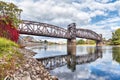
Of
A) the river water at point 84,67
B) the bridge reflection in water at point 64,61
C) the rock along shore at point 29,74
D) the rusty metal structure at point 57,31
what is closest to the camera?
the rock along shore at point 29,74

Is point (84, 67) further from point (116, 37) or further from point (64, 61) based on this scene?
point (116, 37)

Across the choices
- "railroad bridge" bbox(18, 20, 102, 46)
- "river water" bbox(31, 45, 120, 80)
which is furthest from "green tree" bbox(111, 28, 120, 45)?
"river water" bbox(31, 45, 120, 80)

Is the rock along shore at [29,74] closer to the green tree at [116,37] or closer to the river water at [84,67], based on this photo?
the river water at [84,67]

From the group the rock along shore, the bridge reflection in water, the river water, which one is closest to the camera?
the rock along shore

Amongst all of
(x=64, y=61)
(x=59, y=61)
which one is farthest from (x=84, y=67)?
(x=59, y=61)

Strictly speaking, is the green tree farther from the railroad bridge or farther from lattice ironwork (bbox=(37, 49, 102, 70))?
lattice ironwork (bbox=(37, 49, 102, 70))

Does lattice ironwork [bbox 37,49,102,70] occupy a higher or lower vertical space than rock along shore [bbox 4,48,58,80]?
lower

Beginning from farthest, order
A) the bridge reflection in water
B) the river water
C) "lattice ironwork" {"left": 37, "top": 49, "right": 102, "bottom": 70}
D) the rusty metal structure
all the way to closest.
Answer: the rusty metal structure → "lattice ironwork" {"left": 37, "top": 49, "right": 102, "bottom": 70} → the bridge reflection in water → the river water

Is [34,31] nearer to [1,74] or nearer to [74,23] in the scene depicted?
[74,23]

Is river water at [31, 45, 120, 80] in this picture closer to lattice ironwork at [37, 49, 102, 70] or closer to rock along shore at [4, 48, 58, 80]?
lattice ironwork at [37, 49, 102, 70]

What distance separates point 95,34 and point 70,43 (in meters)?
42.9

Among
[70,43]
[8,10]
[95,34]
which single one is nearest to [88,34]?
[95,34]

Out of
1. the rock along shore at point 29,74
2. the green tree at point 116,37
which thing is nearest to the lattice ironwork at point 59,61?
the rock along shore at point 29,74

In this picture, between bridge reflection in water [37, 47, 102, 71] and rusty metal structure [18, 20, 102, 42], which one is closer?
bridge reflection in water [37, 47, 102, 71]
